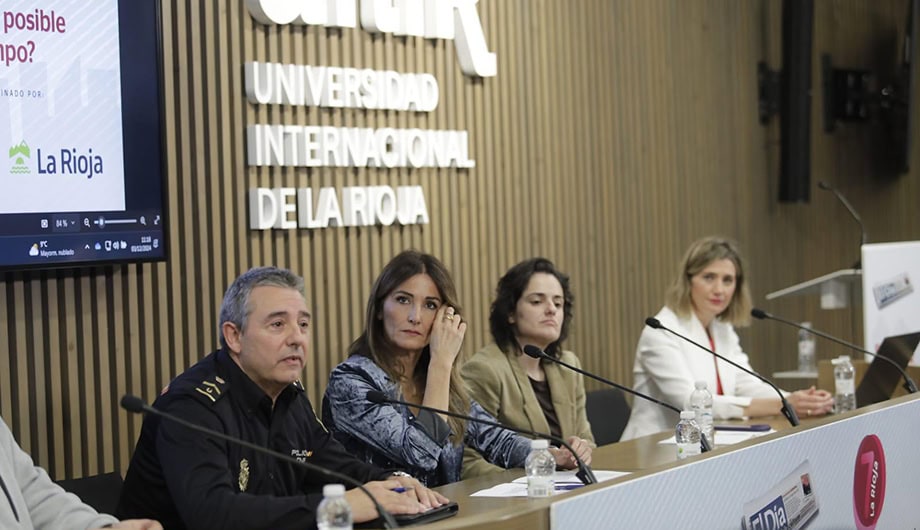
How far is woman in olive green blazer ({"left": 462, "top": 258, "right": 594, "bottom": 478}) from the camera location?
4.16 meters

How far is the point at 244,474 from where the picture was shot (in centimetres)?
285

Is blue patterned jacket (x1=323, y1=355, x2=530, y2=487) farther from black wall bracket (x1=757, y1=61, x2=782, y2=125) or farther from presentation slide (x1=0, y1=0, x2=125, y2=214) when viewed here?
black wall bracket (x1=757, y1=61, x2=782, y2=125)

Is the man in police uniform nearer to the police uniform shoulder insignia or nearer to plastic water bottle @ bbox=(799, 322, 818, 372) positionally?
the police uniform shoulder insignia

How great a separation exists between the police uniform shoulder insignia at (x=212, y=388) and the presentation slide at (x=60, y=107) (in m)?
1.17

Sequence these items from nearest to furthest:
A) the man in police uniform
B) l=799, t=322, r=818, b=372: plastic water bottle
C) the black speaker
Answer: the man in police uniform, l=799, t=322, r=818, b=372: plastic water bottle, the black speaker

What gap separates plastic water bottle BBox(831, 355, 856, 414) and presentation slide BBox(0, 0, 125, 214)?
293 centimetres

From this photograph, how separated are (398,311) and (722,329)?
2.11 m

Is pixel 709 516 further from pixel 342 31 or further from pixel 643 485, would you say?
pixel 342 31

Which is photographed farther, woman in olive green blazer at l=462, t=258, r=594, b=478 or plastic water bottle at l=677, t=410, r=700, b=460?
woman in olive green blazer at l=462, t=258, r=594, b=478

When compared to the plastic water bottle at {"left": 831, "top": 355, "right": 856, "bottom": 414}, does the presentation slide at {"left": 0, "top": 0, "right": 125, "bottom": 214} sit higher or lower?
higher

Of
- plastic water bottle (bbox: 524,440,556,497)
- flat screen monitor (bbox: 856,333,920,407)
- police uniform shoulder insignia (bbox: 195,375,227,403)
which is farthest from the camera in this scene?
flat screen monitor (bbox: 856,333,920,407)

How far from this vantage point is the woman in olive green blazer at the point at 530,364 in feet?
13.7

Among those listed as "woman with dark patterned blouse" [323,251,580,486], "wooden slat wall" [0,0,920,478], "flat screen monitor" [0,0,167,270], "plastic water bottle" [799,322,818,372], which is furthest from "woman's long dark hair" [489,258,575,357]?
"plastic water bottle" [799,322,818,372]

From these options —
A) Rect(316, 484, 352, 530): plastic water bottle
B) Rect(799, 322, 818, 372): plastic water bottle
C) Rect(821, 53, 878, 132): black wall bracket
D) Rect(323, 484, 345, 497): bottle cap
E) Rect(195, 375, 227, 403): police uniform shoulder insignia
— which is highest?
Rect(821, 53, 878, 132): black wall bracket
